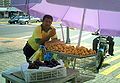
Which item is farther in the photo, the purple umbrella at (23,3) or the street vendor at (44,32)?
the purple umbrella at (23,3)

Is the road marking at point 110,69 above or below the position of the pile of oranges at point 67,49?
below

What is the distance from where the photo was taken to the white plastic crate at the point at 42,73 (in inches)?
→ 132

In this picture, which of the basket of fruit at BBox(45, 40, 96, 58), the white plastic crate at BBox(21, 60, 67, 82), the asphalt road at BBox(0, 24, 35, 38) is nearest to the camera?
Answer: the white plastic crate at BBox(21, 60, 67, 82)

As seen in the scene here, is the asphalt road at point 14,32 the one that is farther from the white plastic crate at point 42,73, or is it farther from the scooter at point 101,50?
the white plastic crate at point 42,73

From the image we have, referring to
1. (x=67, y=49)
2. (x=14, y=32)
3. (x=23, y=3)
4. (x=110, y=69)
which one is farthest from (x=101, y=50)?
(x=14, y=32)

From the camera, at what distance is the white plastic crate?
336 cm

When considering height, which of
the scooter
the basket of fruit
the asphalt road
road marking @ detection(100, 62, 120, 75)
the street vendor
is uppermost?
the street vendor

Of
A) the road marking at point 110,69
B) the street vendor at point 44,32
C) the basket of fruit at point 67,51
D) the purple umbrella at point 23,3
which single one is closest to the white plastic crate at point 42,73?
the basket of fruit at point 67,51

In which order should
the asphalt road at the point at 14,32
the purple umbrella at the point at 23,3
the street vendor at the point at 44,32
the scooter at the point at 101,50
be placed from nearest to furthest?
1. the street vendor at the point at 44,32
2. the purple umbrella at the point at 23,3
3. the scooter at the point at 101,50
4. the asphalt road at the point at 14,32

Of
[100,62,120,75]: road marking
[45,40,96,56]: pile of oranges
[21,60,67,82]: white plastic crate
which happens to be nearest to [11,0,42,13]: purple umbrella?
[45,40,96,56]: pile of oranges

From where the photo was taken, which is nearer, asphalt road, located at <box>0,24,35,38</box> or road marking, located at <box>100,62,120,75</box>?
road marking, located at <box>100,62,120,75</box>

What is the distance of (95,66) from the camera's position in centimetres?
879

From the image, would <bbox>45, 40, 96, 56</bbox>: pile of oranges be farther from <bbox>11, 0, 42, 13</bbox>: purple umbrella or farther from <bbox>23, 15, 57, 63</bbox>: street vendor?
<bbox>11, 0, 42, 13</bbox>: purple umbrella

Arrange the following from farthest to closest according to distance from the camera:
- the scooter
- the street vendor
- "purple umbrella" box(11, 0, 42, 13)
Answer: the scooter
"purple umbrella" box(11, 0, 42, 13)
the street vendor
